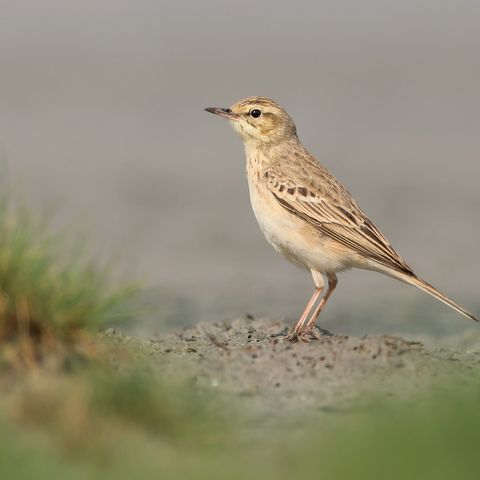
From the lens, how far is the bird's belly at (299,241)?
463 inches

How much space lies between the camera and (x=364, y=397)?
954 centimetres

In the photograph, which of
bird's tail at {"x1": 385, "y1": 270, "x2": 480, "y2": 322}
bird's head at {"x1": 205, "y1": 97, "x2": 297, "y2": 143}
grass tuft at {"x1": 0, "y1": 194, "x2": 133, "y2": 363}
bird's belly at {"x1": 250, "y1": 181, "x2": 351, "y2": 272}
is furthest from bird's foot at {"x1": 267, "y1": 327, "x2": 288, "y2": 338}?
grass tuft at {"x1": 0, "y1": 194, "x2": 133, "y2": 363}

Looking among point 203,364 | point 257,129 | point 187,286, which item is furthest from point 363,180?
point 203,364

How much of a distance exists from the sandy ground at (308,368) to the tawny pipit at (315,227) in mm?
701

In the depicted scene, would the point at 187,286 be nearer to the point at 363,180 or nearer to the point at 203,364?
the point at 203,364

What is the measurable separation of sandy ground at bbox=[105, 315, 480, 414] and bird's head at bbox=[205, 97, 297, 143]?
6.91 ft

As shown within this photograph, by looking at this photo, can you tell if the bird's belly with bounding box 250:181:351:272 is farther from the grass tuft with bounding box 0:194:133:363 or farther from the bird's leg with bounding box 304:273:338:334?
the grass tuft with bounding box 0:194:133:363

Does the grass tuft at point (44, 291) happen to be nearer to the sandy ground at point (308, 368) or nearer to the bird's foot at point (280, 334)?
the sandy ground at point (308, 368)

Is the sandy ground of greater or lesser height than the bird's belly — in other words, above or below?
below

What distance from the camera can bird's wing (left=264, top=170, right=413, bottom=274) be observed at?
11766mm

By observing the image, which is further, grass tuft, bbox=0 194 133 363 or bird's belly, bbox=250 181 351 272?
bird's belly, bbox=250 181 351 272

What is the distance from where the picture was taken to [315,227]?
1189 cm

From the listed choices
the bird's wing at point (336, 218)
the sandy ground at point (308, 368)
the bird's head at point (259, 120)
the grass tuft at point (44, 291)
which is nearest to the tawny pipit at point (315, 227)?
the bird's wing at point (336, 218)

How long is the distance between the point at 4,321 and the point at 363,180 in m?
16.4
